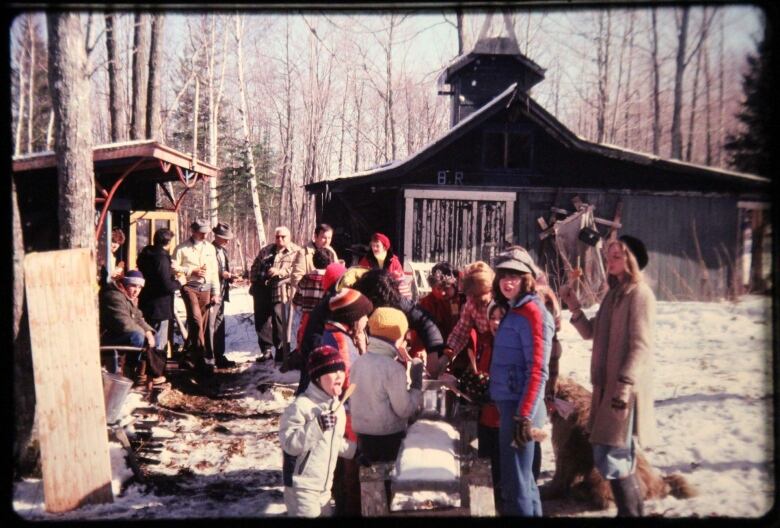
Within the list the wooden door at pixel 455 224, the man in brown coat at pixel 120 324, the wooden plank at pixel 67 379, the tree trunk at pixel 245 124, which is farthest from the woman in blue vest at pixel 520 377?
the tree trunk at pixel 245 124

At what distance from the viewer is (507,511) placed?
10.9 ft

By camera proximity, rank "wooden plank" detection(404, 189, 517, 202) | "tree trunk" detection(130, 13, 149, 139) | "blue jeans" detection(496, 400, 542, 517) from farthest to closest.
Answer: "tree trunk" detection(130, 13, 149, 139)
"wooden plank" detection(404, 189, 517, 202)
"blue jeans" detection(496, 400, 542, 517)

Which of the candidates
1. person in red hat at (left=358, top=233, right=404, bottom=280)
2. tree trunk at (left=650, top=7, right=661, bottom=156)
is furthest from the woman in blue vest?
tree trunk at (left=650, top=7, right=661, bottom=156)

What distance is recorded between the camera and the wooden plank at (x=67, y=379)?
3.85m

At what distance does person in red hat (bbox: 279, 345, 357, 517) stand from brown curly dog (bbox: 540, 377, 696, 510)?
6.01 ft

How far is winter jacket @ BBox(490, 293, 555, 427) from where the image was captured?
3.18m

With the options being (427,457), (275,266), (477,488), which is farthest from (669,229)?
(427,457)

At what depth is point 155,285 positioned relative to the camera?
7.00 m

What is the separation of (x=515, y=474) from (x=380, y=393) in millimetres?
946

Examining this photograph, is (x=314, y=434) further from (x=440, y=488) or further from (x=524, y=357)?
(x=524, y=357)

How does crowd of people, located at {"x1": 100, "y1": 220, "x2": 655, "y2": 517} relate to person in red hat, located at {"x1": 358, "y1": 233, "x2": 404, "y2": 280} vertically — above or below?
below

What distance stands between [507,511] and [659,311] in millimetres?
6827

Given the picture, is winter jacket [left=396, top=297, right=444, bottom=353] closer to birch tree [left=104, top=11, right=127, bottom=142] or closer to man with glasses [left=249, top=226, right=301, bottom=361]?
man with glasses [left=249, top=226, right=301, bottom=361]

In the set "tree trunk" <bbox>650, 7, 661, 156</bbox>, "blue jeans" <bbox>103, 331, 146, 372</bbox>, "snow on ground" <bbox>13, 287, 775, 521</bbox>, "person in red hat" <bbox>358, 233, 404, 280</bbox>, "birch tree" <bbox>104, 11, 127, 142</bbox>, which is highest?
"tree trunk" <bbox>650, 7, 661, 156</bbox>
